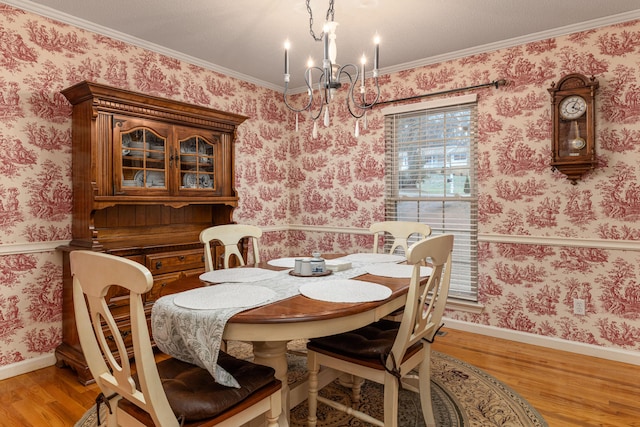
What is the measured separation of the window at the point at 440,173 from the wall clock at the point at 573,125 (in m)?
0.65

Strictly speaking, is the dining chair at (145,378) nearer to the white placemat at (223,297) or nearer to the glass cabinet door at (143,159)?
the white placemat at (223,297)

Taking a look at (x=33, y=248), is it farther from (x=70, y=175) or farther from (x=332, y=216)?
(x=332, y=216)

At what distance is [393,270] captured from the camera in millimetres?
2156

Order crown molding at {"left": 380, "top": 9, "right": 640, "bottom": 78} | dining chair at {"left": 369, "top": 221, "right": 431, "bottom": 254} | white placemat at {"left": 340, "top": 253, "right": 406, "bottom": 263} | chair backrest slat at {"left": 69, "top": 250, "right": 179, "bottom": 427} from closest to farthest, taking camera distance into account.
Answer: chair backrest slat at {"left": 69, "top": 250, "right": 179, "bottom": 427} → white placemat at {"left": 340, "top": 253, "right": 406, "bottom": 263} → crown molding at {"left": 380, "top": 9, "right": 640, "bottom": 78} → dining chair at {"left": 369, "top": 221, "right": 431, "bottom": 254}

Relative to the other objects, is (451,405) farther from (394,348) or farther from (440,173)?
(440,173)

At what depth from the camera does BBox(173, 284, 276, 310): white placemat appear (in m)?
1.47

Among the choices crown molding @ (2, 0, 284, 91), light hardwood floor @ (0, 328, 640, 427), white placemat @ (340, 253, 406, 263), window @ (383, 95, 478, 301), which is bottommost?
light hardwood floor @ (0, 328, 640, 427)

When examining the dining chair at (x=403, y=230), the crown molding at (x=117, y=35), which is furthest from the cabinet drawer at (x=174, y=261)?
the crown molding at (x=117, y=35)

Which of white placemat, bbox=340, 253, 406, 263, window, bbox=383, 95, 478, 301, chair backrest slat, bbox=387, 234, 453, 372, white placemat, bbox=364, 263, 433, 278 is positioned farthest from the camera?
window, bbox=383, 95, 478, 301

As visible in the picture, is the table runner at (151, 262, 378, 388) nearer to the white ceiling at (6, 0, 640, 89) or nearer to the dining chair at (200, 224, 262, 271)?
the dining chair at (200, 224, 262, 271)

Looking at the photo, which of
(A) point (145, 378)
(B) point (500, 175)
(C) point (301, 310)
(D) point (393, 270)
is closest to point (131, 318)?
(A) point (145, 378)

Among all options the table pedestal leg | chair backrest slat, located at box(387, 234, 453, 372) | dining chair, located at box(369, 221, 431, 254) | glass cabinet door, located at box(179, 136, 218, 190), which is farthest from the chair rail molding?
chair backrest slat, located at box(387, 234, 453, 372)

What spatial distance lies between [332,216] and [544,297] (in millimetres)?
2144

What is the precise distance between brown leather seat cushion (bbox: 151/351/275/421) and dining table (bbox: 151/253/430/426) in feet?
0.19
